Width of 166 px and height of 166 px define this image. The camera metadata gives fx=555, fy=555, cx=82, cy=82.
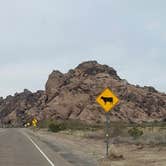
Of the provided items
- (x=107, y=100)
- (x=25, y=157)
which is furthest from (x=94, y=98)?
Answer: (x=25, y=157)

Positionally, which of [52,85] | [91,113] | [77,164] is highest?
[52,85]

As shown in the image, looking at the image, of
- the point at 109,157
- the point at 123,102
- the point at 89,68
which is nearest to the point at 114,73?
the point at 89,68

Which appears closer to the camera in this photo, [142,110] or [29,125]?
[142,110]

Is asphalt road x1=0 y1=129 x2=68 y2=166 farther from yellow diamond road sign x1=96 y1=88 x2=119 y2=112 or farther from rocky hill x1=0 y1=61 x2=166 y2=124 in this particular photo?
rocky hill x1=0 y1=61 x2=166 y2=124

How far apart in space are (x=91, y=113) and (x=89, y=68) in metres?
25.2

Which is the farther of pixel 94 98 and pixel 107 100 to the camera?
pixel 94 98

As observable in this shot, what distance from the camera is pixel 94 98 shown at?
15500cm

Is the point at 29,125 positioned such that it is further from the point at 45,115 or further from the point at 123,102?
the point at 123,102

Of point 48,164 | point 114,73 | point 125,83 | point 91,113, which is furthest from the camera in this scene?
point 114,73

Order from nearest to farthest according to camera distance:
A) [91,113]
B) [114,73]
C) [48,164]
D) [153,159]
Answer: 1. [48,164]
2. [153,159]
3. [91,113]
4. [114,73]

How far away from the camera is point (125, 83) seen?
540ft

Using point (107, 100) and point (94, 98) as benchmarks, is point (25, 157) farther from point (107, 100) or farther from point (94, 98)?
point (94, 98)

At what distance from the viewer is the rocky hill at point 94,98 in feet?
499

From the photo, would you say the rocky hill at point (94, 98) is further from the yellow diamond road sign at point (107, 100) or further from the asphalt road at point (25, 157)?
the yellow diamond road sign at point (107, 100)
